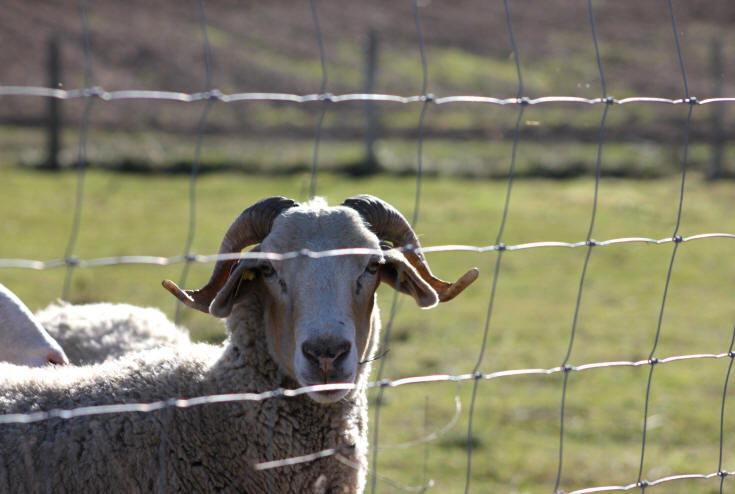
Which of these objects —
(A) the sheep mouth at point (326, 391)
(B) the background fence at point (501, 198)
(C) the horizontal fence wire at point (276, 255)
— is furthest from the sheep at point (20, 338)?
(A) the sheep mouth at point (326, 391)

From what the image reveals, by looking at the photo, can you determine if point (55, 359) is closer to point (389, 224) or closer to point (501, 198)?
point (389, 224)

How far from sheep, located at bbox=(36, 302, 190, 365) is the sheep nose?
64.3 inches

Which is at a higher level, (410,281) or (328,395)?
(410,281)

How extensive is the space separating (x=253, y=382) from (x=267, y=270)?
1.65 ft

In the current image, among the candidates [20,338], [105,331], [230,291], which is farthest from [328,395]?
[105,331]

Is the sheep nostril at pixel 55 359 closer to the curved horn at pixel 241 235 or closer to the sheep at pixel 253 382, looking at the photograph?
the sheep at pixel 253 382

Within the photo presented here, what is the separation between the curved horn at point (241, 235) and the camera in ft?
13.4

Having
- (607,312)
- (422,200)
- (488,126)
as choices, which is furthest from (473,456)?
(488,126)

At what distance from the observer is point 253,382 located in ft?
12.8

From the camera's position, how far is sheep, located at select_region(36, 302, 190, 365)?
510cm

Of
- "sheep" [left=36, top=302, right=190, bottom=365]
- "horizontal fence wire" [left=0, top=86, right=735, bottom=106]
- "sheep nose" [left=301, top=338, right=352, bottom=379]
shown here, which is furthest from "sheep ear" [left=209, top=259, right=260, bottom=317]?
"sheep" [left=36, top=302, right=190, bottom=365]

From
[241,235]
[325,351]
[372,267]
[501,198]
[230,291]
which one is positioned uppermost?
[501,198]

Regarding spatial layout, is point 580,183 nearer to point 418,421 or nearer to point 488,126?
point 488,126

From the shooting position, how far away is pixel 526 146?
76.6 feet
